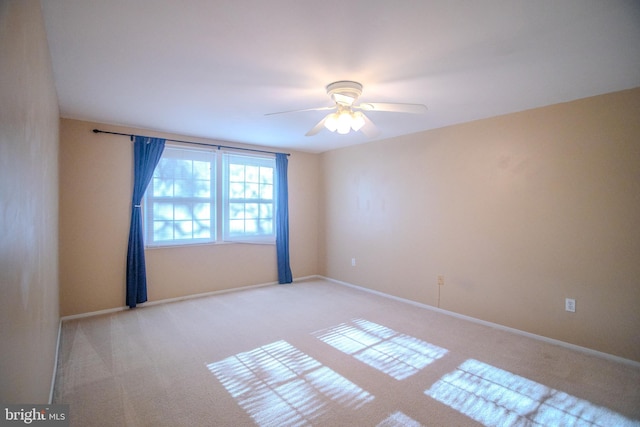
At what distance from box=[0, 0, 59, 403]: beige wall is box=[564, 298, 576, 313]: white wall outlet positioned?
3.81 m

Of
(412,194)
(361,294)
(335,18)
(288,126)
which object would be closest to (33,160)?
(335,18)

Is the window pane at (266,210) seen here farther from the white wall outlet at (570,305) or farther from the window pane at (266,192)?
the white wall outlet at (570,305)

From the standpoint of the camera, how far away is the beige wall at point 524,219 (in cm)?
260

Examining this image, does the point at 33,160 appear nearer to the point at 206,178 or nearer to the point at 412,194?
the point at 206,178

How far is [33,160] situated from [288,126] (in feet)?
8.48

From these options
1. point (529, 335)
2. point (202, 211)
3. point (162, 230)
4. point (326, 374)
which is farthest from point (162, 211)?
point (529, 335)

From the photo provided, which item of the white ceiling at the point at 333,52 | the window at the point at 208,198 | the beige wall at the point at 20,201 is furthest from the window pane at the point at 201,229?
the beige wall at the point at 20,201

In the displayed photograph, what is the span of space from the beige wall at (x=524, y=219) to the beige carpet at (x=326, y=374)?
34cm

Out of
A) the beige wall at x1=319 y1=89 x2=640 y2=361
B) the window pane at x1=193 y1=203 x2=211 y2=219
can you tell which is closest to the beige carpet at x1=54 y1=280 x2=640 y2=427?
the beige wall at x1=319 y1=89 x2=640 y2=361

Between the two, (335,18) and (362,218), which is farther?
(362,218)

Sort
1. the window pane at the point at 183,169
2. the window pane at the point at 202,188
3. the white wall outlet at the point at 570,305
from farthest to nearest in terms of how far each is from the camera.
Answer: the window pane at the point at 202,188
the window pane at the point at 183,169
the white wall outlet at the point at 570,305

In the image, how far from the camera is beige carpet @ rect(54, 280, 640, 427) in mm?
1936

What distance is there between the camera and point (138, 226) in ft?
12.7

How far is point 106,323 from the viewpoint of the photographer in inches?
134
